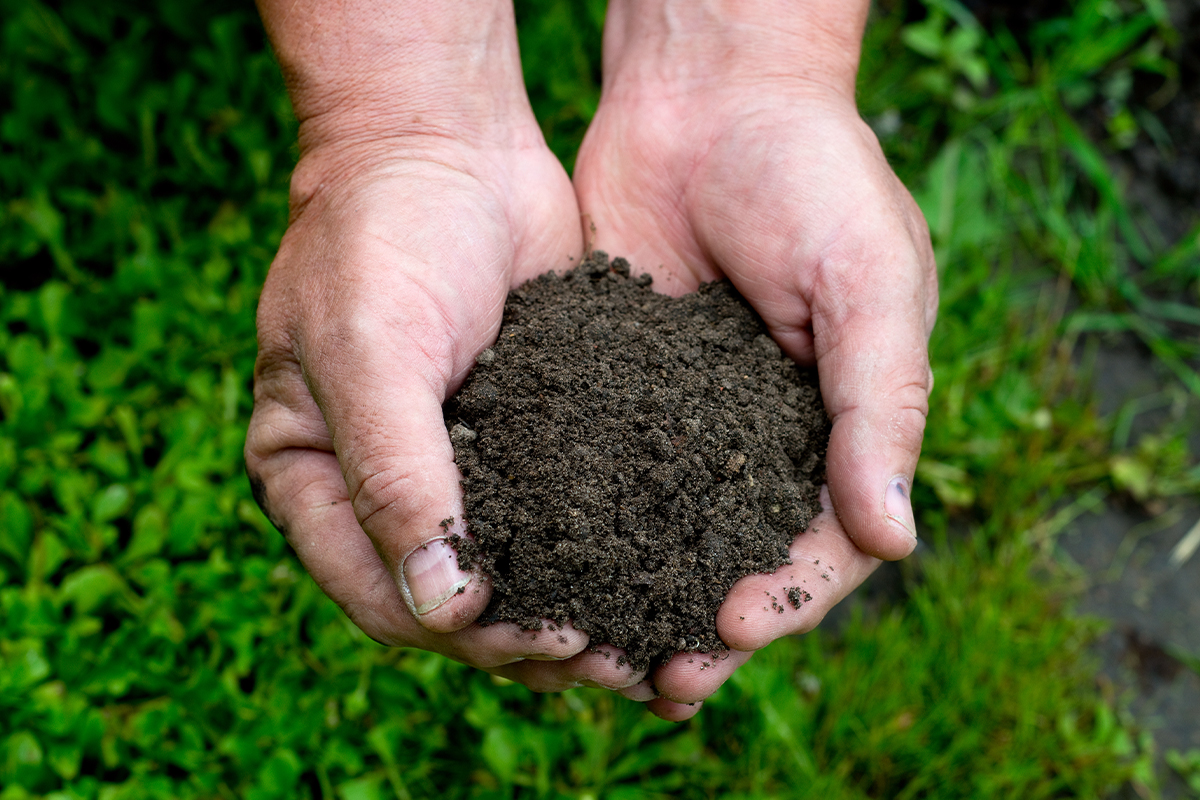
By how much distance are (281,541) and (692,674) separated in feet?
4.58

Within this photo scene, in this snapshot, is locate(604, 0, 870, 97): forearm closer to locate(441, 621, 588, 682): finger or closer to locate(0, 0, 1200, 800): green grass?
locate(0, 0, 1200, 800): green grass

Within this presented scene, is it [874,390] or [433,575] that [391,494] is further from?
[874,390]

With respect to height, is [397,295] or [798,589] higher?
[397,295]

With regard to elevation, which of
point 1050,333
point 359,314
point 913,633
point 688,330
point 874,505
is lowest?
point 913,633

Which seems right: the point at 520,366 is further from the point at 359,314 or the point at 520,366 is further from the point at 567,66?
the point at 567,66

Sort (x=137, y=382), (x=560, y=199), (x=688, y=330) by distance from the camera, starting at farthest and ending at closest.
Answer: (x=137, y=382), (x=560, y=199), (x=688, y=330)

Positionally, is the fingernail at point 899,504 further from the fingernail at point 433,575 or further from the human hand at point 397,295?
the fingernail at point 433,575

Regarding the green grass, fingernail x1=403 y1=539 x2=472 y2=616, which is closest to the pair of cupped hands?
fingernail x1=403 y1=539 x2=472 y2=616

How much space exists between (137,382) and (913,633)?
105 inches

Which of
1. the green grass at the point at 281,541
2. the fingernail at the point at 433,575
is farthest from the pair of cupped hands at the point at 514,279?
the green grass at the point at 281,541

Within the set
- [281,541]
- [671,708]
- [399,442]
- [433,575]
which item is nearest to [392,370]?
[399,442]

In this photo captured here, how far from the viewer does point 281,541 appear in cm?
246

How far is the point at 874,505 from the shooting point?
170cm

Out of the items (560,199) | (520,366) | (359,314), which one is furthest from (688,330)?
(359,314)
